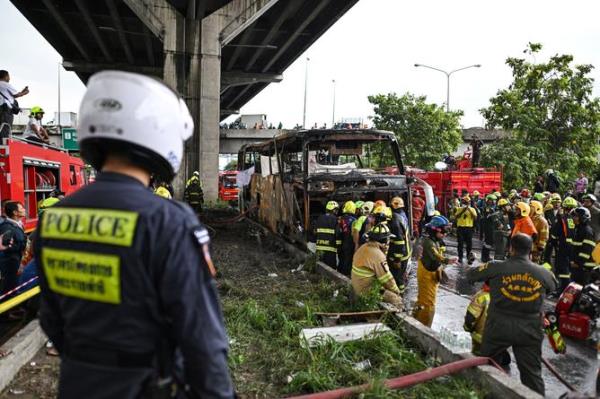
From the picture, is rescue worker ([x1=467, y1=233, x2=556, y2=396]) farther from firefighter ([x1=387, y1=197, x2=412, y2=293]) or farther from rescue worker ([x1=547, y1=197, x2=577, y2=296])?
rescue worker ([x1=547, y1=197, x2=577, y2=296])

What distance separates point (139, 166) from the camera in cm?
175

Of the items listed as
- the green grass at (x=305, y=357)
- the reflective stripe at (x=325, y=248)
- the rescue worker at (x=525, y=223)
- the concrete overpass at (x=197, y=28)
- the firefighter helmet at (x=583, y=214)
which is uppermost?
the concrete overpass at (x=197, y=28)

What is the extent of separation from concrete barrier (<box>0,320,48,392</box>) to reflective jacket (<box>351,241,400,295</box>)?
3557mm

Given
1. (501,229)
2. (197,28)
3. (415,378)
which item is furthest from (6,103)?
(197,28)

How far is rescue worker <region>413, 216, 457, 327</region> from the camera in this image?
595cm

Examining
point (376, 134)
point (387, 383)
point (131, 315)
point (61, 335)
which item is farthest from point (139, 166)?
point (376, 134)

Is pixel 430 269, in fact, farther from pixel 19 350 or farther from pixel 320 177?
pixel 19 350

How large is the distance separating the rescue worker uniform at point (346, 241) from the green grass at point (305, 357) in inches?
92.3

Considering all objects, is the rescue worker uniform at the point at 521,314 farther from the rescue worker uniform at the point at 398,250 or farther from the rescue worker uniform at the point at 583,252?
the rescue worker uniform at the point at 583,252

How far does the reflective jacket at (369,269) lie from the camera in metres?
6.07

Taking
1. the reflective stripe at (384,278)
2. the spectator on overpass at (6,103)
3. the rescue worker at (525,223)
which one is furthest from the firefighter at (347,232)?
the spectator on overpass at (6,103)

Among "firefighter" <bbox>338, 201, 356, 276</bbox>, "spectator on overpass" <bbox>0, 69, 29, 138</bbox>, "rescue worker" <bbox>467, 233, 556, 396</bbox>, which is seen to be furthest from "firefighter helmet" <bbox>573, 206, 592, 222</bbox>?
"spectator on overpass" <bbox>0, 69, 29, 138</bbox>

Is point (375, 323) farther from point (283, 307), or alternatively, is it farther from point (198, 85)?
point (198, 85)

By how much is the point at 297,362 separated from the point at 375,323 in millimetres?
1192
